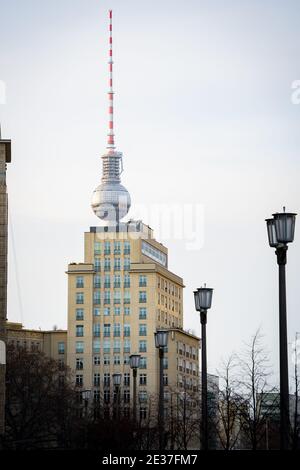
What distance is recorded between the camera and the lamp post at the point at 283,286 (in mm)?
23734

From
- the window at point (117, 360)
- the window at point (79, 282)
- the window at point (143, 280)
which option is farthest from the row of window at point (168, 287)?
the window at point (117, 360)

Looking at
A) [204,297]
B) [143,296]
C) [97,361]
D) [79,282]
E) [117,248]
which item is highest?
[117,248]

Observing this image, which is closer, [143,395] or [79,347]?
[143,395]

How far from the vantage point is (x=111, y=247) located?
557 feet

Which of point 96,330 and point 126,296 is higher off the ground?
point 126,296

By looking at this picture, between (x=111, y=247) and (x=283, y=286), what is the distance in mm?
145761

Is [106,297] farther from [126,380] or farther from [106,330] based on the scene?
[126,380]

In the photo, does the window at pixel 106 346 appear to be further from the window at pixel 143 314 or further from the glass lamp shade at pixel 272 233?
the glass lamp shade at pixel 272 233

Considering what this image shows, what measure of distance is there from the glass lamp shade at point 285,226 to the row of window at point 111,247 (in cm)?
14438

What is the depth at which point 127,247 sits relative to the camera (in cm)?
16938

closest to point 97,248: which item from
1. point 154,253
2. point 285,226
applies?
point 154,253
